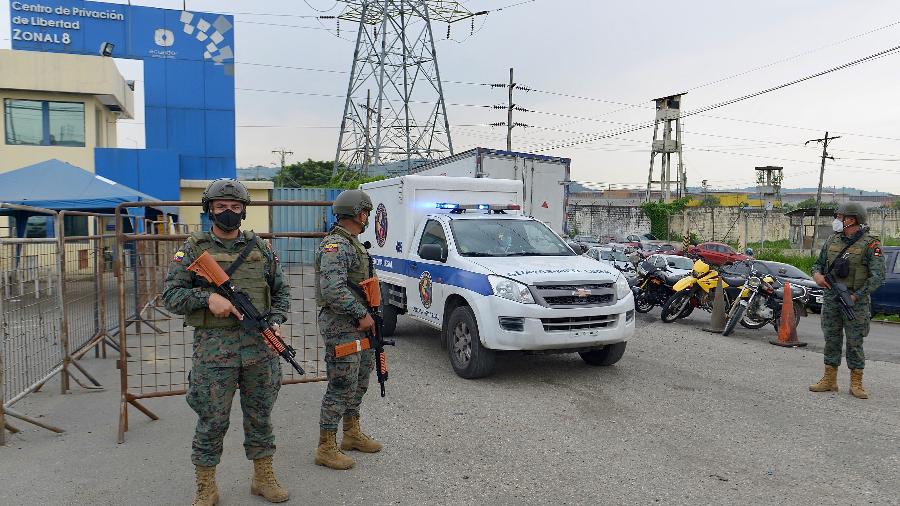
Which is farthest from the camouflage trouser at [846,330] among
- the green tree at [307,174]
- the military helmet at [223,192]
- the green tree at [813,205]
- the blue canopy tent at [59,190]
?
the green tree at [307,174]

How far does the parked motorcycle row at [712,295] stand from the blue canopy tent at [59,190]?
10132 millimetres

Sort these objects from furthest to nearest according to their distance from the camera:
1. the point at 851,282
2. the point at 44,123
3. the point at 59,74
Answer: the point at 44,123
the point at 59,74
the point at 851,282

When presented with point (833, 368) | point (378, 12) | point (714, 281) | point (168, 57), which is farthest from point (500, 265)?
point (378, 12)

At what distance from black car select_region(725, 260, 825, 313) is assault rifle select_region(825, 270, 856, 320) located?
8328 millimetres

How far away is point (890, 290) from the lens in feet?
44.0

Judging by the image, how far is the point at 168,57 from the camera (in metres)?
27.9

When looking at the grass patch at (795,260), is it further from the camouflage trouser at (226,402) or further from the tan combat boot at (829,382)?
the camouflage trouser at (226,402)

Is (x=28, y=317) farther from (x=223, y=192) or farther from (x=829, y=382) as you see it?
(x=829, y=382)

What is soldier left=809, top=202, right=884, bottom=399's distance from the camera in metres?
6.52

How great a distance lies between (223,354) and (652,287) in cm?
1052

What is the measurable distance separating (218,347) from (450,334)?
3993 mm

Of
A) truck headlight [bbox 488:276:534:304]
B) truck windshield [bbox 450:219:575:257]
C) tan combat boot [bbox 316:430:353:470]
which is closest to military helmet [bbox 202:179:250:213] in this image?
tan combat boot [bbox 316:430:353:470]

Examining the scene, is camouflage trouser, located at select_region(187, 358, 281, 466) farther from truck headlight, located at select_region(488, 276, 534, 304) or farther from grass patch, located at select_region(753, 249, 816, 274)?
grass patch, located at select_region(753, 249, 816, 274)

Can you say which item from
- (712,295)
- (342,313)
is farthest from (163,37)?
(342,313)
